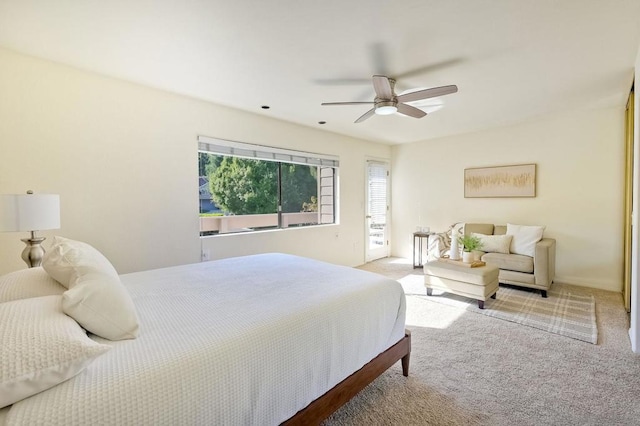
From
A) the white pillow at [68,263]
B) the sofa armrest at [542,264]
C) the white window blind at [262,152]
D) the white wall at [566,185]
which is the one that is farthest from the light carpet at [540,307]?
the white pillow at [68,263]

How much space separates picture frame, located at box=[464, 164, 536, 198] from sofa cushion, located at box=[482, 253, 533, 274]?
1.21 m

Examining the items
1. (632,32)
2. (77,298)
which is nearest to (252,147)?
(77,298)

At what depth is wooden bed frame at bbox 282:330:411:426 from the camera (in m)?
1.41

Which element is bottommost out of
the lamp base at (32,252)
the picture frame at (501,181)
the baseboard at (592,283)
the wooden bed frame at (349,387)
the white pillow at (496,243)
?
the baseboard at (592,283)

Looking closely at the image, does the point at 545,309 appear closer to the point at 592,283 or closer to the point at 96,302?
the point at 592,283

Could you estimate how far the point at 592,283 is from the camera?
4.09 metres

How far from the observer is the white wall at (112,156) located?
238 centimetres

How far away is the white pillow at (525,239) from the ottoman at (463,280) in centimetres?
83

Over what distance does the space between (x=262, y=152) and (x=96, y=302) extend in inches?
125

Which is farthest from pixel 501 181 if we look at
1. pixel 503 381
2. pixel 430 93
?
pixel 503 381

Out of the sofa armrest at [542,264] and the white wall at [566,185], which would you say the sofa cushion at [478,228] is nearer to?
the white wall at [566,185]

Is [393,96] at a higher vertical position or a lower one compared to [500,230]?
higher

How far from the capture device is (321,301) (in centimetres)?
162

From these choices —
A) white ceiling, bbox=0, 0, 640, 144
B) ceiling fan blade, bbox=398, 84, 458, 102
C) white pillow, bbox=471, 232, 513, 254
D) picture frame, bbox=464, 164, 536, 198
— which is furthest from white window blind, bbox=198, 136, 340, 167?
white pillow, bbox=471, 232, 513, 254
